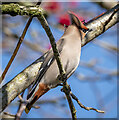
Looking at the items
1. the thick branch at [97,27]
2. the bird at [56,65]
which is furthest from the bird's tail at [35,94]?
the thick branch at [97,27]

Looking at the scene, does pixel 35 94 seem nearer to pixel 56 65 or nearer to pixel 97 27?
pixel 56 65

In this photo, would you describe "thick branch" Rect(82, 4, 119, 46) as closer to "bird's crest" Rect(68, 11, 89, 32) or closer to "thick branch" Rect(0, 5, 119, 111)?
"thick branch" Rect(0, 5, 119, 111)

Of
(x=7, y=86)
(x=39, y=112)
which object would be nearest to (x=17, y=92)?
(x=7, y=86)

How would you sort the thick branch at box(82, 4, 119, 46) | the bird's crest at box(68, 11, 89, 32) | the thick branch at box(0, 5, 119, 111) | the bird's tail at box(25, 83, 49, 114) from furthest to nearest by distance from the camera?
the thick branch at box(82, 4, 119, 46) < the bird's crest at box(68, 11, 89, 32) < the bird's tail at box(25, 83, 49, 114) < the thick branch at box(0, 5, 119, 111)

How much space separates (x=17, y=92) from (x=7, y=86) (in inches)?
3.7

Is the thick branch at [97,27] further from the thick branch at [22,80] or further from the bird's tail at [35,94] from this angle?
the bird's tail at [35,94]

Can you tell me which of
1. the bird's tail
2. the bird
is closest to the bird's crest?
the bird

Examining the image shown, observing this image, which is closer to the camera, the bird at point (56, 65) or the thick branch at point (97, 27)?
the bird at point (56, 65)

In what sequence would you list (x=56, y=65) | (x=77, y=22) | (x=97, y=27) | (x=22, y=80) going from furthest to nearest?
(x=97, y=27), (x=77, y=22), (x=56, y=65), (x=22, y=80)

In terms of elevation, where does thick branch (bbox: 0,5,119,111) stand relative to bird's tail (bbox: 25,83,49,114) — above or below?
above

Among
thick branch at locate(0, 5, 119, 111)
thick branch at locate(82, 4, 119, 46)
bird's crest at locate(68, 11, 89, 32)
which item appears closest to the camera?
thick branch at locate(0, 5, 119, 111)

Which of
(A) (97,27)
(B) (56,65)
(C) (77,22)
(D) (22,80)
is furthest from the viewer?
(A) (97,27)

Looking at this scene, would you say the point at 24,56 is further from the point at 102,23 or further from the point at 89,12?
the point at 102,23

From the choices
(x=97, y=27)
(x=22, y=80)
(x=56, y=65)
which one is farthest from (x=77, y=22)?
(x=22, y=80)
